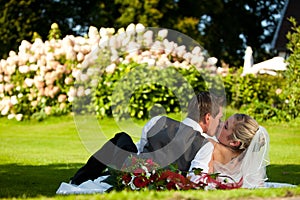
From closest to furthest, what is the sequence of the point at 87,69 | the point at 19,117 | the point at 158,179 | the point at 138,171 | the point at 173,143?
the point at 158,179 → the point at 138,171 → the point at 173,143 → the point at 87,69 → the point at 19,117

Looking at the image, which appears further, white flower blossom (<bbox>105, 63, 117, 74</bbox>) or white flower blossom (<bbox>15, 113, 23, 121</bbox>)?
white flower blossom (<bbox>15, 113, 23, 121</bbox>)

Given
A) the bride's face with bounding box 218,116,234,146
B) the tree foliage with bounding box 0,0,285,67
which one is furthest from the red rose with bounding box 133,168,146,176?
the tree foliage with bounding box 0,0,285,67

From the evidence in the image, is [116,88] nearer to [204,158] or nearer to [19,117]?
[19,117]

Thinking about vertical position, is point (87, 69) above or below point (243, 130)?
above

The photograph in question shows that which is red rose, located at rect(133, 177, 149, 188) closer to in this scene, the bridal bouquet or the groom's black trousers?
the bridal bouquet

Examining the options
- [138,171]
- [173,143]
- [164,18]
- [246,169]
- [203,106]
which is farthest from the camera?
[164,18]

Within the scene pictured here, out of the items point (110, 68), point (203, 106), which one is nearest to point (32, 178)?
point (203, 106)

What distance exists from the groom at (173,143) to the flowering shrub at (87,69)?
16.5ft

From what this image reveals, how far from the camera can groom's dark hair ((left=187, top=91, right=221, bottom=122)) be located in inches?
233

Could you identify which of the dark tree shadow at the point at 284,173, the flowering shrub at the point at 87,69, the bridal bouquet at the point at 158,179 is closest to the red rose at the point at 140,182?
the bridal bouquet at the point at 158,179

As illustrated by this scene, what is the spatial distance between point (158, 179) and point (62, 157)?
3.78 m

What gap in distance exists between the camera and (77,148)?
1013cm

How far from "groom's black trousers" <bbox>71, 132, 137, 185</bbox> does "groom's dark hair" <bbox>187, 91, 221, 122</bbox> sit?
2.19 ft

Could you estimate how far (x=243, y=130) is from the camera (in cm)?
588
